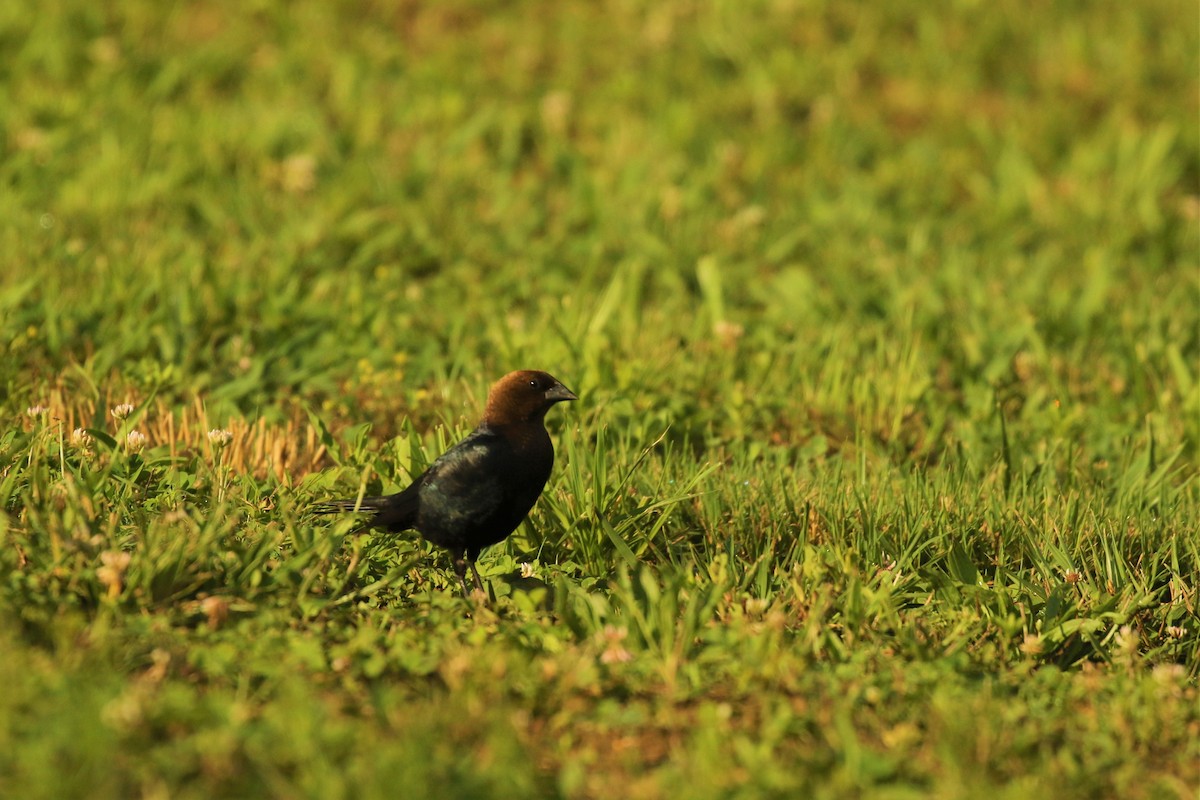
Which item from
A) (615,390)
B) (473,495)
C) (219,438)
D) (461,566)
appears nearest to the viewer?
(473,495)

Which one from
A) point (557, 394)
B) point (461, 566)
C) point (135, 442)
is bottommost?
point (461, 566)

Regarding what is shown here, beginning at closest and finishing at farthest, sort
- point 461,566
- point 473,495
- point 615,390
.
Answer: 1. point 473,495
2. point 461,566
3. point 615,390

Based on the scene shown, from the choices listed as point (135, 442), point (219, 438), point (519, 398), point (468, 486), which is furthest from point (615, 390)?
point (135, 442)

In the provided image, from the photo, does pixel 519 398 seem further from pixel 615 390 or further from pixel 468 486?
pixel 615 390

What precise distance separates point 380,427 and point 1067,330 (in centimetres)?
383


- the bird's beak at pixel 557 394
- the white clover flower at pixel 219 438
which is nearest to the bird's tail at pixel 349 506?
the white clover flower at pixel 219 438

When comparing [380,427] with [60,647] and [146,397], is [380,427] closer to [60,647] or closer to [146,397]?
[146,397]

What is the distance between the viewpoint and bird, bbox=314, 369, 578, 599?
14.6 feet

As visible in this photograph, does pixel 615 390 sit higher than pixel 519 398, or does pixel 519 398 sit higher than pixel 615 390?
pixel 519 398

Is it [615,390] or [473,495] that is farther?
[615,390]

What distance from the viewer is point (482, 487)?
444cm

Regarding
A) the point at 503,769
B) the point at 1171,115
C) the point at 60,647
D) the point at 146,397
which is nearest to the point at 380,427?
the point at 146,397

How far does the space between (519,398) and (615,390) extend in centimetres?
134

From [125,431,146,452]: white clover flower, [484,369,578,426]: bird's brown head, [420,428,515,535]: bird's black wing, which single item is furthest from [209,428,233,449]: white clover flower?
[484,369,578,426]: bird's brown head
